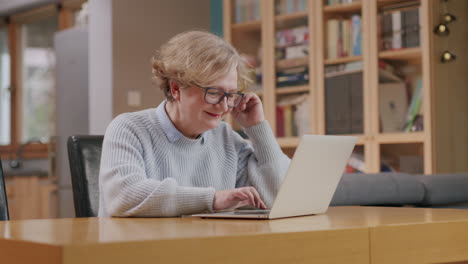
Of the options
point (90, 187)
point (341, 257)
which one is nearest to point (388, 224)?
point (341, 257)

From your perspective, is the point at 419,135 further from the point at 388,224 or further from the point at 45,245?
the point at 45,245

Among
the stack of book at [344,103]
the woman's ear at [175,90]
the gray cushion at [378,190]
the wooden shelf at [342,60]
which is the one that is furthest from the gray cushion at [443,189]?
the wooden shelf at [342,60]

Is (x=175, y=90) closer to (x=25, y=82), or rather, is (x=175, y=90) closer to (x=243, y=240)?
(x=243, y=240)

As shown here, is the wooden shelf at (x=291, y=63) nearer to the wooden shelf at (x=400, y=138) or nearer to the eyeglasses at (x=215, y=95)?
the wooden shelf at (x=400, y=138)

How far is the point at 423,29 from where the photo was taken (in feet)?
12.9

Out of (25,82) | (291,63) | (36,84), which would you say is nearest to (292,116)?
(291,63)

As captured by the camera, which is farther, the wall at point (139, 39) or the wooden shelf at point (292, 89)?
the wall at point (139, 39)

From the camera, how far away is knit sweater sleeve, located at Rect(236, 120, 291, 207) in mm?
1911

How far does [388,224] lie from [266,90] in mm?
3507

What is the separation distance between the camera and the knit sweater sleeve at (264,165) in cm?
191

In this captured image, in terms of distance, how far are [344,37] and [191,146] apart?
268cm

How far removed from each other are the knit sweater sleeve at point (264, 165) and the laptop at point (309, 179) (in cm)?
31

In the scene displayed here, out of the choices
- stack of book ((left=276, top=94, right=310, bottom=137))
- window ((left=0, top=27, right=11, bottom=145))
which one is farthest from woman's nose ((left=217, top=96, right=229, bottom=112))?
window ((left=0, top=27, right=11, bottom=145))

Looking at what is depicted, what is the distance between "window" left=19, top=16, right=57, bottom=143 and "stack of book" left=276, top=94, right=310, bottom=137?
11.0 ft
